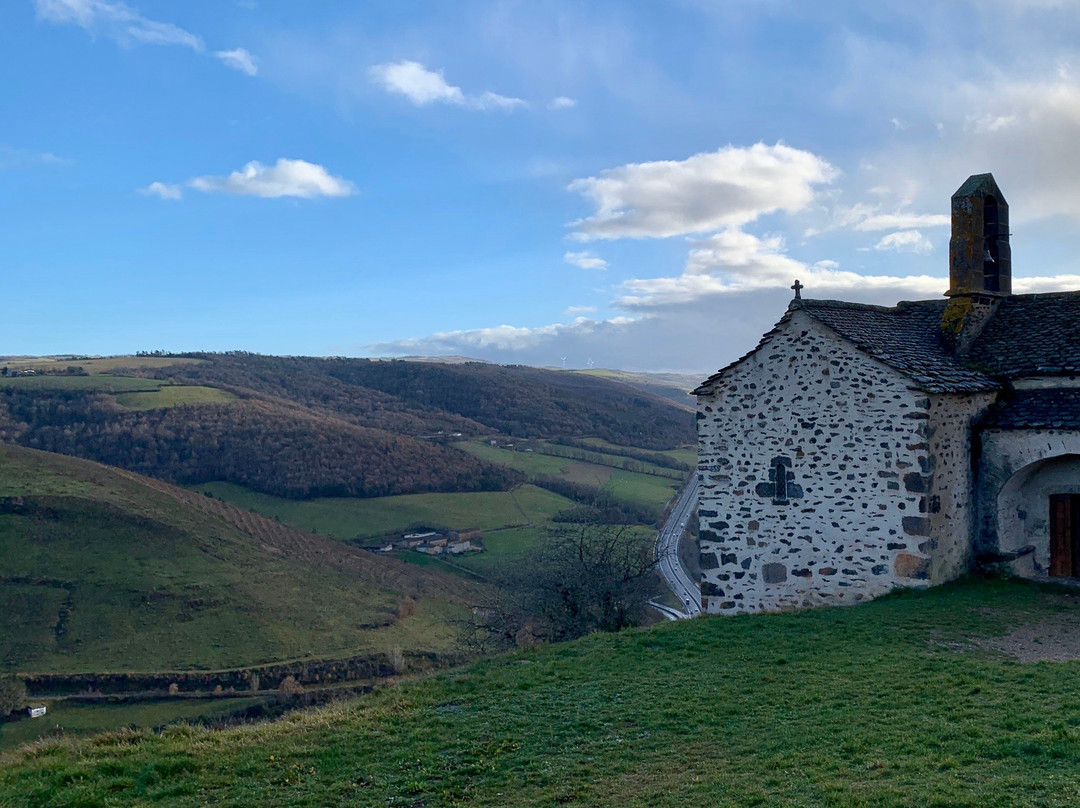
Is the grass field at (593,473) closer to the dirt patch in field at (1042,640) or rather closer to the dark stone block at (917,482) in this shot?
the dark stone block at (917,482)

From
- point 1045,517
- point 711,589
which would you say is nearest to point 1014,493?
point 1045,517

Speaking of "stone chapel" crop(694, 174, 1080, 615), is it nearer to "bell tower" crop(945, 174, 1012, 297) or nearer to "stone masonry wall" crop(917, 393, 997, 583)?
"stone masonry wall" crop(917, 393, 997, 583)

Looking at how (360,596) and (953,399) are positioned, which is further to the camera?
(360,596)

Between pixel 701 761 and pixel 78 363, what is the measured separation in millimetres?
123841

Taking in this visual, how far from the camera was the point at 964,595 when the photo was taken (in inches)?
560

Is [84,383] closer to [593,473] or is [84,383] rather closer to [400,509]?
[400,509]

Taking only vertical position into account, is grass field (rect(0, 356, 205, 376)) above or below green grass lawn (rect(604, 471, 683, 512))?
above

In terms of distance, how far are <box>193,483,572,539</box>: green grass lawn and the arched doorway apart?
153ft

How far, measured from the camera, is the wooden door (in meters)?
16.0

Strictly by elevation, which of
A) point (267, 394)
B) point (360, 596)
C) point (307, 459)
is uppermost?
point (267, 394)

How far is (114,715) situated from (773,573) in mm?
30020

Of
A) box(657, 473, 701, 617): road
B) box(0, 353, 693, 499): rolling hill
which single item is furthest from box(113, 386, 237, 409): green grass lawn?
box(657, 473, 701, 617): road

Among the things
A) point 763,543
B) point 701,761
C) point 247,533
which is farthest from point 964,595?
point 247,533

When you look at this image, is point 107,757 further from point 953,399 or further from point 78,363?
point 78,363
